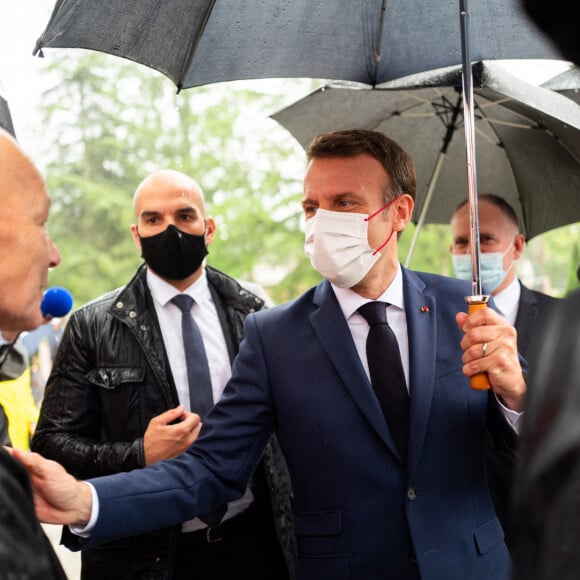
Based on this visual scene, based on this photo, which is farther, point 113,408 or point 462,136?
point 462,136

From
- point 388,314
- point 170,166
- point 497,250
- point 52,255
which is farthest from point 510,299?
point 170,166

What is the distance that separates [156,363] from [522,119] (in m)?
2.78

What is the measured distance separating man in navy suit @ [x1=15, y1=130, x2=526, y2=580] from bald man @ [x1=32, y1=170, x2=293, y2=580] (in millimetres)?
414

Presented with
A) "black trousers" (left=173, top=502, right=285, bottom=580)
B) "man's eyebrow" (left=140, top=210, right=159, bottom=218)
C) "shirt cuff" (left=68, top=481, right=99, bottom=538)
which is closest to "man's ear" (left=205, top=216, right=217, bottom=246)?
"man's eyebrow" (left=140, top=210, right=159, bottom=218)

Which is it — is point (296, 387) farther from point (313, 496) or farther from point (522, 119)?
point (522, 119)

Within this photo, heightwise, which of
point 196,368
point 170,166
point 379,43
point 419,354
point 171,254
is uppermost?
point 170,166

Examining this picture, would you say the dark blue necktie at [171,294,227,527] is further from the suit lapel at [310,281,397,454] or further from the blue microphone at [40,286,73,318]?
the suit lapel at [310,281,397,454]

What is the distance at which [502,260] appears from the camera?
541 centimetres

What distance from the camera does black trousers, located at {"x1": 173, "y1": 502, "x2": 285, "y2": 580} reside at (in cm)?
364

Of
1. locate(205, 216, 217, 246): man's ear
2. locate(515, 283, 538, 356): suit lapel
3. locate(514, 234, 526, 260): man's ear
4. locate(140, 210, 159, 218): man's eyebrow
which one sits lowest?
locate(515, 283, 538, 356): suit lapel

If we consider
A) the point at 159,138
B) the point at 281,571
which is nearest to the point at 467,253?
the point at 281,571

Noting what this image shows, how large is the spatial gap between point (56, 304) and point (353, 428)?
6.61 feet

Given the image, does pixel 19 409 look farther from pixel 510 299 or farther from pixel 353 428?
pixel 353 428

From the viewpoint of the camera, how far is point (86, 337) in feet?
12.7
